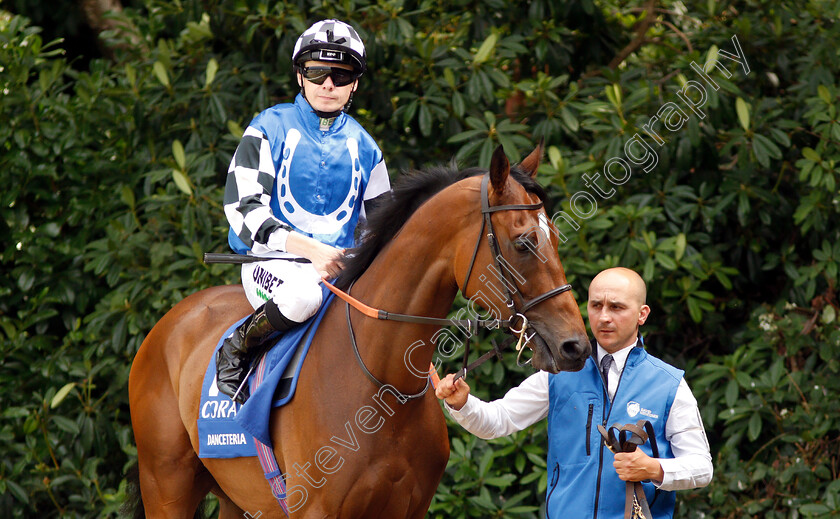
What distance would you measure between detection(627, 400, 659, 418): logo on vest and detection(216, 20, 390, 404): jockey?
1.11 metres

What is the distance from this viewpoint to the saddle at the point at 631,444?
7.53 ft

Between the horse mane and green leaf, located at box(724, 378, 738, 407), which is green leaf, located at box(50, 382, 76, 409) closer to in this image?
the horse mane

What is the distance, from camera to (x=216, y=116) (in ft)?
17.4

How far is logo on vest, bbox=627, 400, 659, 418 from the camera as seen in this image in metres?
2.45

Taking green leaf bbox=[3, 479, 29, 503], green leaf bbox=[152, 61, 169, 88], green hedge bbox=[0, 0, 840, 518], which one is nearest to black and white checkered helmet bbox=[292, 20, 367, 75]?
green hedge bbox=[0, 0, 840, 518]

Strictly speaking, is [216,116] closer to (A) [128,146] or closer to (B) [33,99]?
(A) [128,146]

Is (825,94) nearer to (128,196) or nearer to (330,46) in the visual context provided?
(330,46)

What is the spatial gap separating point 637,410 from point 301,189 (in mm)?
1454

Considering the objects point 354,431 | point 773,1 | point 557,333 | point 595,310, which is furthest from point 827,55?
point 354,431

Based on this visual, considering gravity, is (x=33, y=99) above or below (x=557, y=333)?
below

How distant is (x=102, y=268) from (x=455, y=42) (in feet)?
9.24

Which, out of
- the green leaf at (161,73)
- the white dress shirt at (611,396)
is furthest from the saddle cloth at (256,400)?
the green leaf at (161,73)

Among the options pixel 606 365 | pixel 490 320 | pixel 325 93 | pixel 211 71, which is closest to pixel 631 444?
pixel 606 365

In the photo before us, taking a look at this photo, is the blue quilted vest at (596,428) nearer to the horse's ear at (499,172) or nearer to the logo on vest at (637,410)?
the logo on vest at (637,410)
